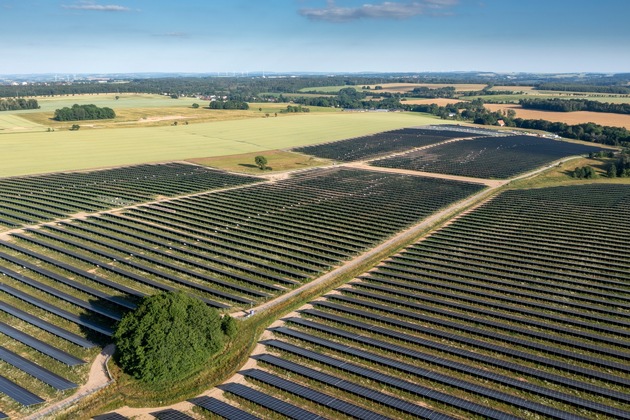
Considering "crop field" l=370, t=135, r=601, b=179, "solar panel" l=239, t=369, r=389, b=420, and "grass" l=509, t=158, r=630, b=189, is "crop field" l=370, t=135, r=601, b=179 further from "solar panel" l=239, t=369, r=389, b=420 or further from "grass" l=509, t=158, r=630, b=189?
"solar panel" l=239, t=369, r=389, b=420

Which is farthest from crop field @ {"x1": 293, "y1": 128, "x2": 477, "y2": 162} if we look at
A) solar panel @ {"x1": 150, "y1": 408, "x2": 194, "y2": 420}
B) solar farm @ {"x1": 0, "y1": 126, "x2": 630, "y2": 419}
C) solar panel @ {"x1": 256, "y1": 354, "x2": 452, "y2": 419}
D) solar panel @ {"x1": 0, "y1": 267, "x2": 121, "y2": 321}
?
solar panel @ {"x1": 150, "y1": 408, "x2": 194, "y2": 420}

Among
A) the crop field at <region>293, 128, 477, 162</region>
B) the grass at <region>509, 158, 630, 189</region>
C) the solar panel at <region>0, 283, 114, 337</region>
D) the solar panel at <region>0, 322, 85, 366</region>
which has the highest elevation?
the crop field at <region>293, 128, 477, 162</region>

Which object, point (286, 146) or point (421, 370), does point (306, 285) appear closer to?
point (421, 370)

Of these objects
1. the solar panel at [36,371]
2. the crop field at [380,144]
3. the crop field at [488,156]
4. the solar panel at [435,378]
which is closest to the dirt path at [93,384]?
the solar panel at [36,371]

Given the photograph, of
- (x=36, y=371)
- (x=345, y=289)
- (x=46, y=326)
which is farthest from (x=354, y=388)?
(x=46, y=326)

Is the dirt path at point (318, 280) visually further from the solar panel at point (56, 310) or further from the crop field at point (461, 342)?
the solar panel at point (56, 310)

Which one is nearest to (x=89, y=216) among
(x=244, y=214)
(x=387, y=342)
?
(x=244, y=214)
